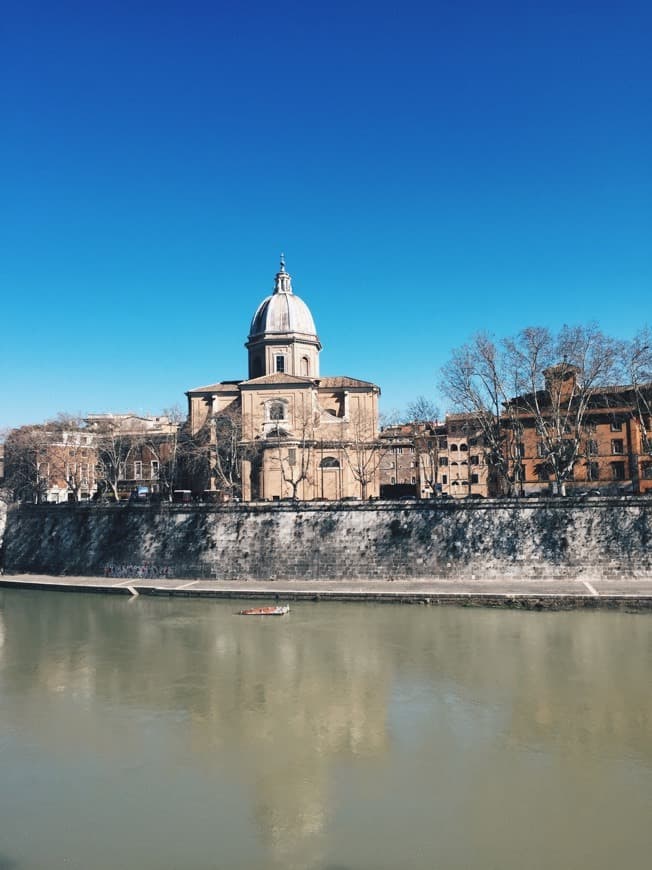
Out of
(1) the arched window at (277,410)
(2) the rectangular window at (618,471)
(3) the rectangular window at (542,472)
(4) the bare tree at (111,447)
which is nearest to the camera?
(2) the rectangular window at (618,471)

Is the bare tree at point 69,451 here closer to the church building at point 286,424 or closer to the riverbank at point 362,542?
the church building at point 286,424

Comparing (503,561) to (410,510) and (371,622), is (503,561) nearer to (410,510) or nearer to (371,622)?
(410,510)

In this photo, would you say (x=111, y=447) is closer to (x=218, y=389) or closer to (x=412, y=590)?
(x=218, y=389)

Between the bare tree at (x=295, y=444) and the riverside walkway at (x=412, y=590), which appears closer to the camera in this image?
the riverside walkway at (x=412, y=590)

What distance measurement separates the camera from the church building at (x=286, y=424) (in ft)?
167

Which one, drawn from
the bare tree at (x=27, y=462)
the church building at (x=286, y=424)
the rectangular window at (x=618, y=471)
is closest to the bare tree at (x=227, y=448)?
the church building at (x=286, y=424)

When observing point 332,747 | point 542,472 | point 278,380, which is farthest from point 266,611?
point 278,380

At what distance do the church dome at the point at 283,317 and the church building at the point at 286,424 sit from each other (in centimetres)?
9

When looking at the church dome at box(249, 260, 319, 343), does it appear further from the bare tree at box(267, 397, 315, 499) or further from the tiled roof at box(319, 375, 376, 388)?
the bare tree at box(267, 397, 315, 499)

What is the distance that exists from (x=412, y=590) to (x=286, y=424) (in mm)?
24115

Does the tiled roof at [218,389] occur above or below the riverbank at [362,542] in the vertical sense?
above

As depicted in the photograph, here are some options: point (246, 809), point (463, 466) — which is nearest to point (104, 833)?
point (246, 809)

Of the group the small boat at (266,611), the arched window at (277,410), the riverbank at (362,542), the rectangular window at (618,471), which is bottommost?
the small boat at (266,611)

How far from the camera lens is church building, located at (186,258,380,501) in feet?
167
